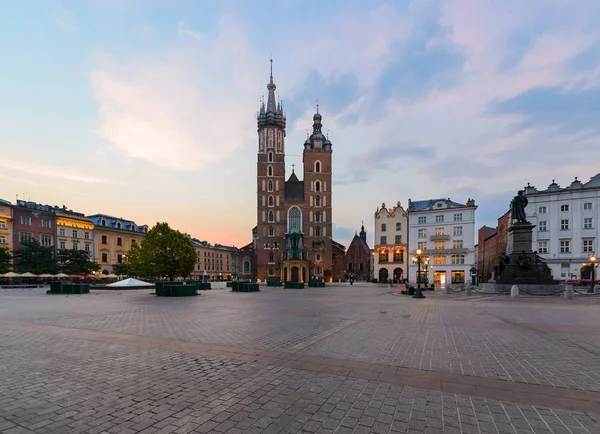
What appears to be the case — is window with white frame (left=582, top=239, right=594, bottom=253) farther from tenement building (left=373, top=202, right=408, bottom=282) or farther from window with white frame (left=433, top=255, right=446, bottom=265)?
tenement building (left=373, top=202, right=408, bottom=282)

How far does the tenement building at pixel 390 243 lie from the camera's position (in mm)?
66938

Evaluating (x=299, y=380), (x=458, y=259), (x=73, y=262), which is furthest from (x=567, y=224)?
(x=73, y=262)

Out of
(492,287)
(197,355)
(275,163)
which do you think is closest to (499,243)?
(492,287)

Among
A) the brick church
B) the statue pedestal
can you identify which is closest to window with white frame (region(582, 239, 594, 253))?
the statue pedestal

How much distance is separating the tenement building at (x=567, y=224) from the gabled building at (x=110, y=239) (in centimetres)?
7913

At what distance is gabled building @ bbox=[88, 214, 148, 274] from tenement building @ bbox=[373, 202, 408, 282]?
179 ft

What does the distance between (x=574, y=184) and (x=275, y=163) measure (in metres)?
58.3

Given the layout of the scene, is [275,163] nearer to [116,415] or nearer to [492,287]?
[492,287]

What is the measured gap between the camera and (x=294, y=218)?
80.2m

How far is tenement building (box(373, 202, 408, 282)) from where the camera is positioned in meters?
66.9

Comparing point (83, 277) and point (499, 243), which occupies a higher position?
point (499, 243)

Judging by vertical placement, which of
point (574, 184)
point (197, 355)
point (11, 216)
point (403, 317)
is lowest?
point (403, 317)

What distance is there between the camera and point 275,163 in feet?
265

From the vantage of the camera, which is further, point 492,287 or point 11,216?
point 11,216
